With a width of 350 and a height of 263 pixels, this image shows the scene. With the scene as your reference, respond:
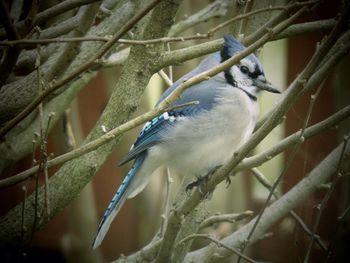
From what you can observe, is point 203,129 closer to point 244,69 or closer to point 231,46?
point 244,69

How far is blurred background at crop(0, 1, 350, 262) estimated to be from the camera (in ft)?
10.3

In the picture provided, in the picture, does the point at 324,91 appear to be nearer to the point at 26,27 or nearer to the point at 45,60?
the point at 45,60

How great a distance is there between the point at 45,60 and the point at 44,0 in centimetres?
34

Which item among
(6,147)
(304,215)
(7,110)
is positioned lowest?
(304,215)

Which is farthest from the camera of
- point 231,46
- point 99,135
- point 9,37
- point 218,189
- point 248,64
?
point 218,189

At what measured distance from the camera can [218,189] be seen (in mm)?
3471

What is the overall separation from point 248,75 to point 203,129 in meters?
0.29

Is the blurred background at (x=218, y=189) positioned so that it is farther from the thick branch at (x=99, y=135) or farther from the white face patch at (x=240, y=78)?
the thick branch at (x=99, y=135)

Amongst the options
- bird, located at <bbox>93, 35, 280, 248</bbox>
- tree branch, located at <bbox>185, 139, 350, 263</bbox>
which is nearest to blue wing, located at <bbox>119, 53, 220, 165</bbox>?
bird, located at <bbox>93, 35, 280, 248</bbox>

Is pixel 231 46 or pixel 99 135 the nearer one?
pixel 99 135

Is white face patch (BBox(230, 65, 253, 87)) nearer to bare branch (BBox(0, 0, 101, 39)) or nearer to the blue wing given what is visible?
the blue wing

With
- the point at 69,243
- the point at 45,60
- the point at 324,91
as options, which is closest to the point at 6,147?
the point at 45,60

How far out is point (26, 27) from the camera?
1.51m

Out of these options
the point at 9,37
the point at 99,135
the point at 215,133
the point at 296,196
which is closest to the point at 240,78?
the point at 215,133
